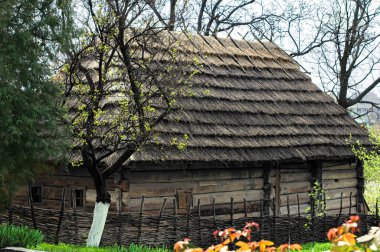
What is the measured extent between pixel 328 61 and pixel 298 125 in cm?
1354

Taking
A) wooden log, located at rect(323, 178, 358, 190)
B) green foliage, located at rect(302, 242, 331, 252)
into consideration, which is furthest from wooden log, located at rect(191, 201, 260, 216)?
wooden log, located at rect(323, 178, 358, 190)

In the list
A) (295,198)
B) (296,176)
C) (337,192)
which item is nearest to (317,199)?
(295,198)

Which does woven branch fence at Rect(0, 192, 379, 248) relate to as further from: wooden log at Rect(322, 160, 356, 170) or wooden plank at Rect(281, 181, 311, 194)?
wooden log at Rect(322, 160, 356, 170)

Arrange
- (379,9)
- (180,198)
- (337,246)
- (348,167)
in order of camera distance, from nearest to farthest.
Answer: (337,246) → (180,198) → (348,167) → (379,9)

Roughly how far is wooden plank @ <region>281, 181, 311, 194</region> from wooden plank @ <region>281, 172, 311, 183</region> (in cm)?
8

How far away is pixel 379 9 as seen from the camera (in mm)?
28312

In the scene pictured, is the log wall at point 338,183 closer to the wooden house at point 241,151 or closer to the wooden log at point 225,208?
the wooden house at point 241,151

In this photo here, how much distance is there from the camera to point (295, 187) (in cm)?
1722

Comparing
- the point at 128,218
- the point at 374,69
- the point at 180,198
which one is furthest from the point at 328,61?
the point at 128,218

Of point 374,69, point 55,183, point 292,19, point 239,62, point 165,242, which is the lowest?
point 165,242

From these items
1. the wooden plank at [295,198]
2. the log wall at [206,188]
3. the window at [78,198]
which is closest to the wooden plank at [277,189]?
the log wall at [206,188]

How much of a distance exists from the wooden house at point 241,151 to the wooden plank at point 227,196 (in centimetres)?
2

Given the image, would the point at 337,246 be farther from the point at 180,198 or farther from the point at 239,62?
the point at 239,62

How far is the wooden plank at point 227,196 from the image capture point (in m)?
14.8
